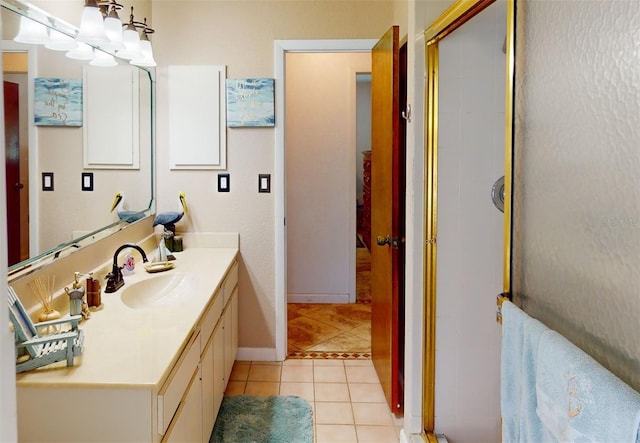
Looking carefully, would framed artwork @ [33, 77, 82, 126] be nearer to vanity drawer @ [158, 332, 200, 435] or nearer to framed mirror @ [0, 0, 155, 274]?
framed mirror @ [0, 0, 155, 274]

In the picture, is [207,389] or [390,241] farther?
[390,241]

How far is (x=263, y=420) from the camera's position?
2697 mm

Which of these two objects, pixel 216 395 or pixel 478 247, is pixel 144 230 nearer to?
pixel 216 395

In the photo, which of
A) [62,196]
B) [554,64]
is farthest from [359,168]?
[554,64]

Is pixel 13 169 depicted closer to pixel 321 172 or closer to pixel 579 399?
pixel 579 399

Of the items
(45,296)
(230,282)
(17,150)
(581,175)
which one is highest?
(17,150)

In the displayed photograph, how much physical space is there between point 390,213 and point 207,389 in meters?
1.23

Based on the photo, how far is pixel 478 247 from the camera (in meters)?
2.36

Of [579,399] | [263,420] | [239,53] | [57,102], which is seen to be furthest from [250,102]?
[579,399]

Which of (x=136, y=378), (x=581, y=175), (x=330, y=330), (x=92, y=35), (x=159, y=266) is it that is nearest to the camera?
(x=581, y=175)

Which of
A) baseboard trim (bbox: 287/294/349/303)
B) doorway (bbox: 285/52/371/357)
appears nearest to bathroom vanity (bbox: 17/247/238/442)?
doorway (bbox: 285/52/371/357)

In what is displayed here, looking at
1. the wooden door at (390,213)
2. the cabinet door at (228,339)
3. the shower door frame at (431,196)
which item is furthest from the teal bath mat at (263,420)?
the shower door frame at (431,196)

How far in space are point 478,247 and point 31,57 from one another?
74.3 inches

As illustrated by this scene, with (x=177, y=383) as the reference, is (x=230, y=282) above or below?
above
